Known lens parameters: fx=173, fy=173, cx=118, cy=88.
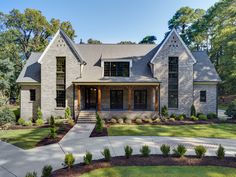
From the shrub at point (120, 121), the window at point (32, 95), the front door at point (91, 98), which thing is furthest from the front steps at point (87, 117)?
the window at point (32, 95)

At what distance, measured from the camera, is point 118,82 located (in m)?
17.9

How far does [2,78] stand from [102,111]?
19.9 meters

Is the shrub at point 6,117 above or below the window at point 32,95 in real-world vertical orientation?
below

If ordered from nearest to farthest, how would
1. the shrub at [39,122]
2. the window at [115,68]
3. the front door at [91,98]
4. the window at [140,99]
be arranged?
the shrub at [39,122] → the window at [115,68] → the window at [140,99] → the front door at [91,98]

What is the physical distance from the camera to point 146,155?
8.27 meters

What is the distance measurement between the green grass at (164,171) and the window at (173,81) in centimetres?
1254

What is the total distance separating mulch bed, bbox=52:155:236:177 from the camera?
23.2 ft

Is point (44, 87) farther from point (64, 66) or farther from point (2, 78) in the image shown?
point (2, 78)

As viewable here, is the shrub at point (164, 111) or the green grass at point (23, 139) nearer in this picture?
the green grass at point (23, 139)

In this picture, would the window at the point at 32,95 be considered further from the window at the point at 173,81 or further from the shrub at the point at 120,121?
the window at the point at 173,81

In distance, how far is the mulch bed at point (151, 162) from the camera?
7.08 meters

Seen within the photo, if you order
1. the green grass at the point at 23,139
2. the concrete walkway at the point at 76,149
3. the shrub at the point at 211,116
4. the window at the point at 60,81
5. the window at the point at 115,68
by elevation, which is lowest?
the green grass at the point at 23,139

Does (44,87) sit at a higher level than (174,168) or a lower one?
higher

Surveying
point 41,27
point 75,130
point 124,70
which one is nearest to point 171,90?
point 124,70
